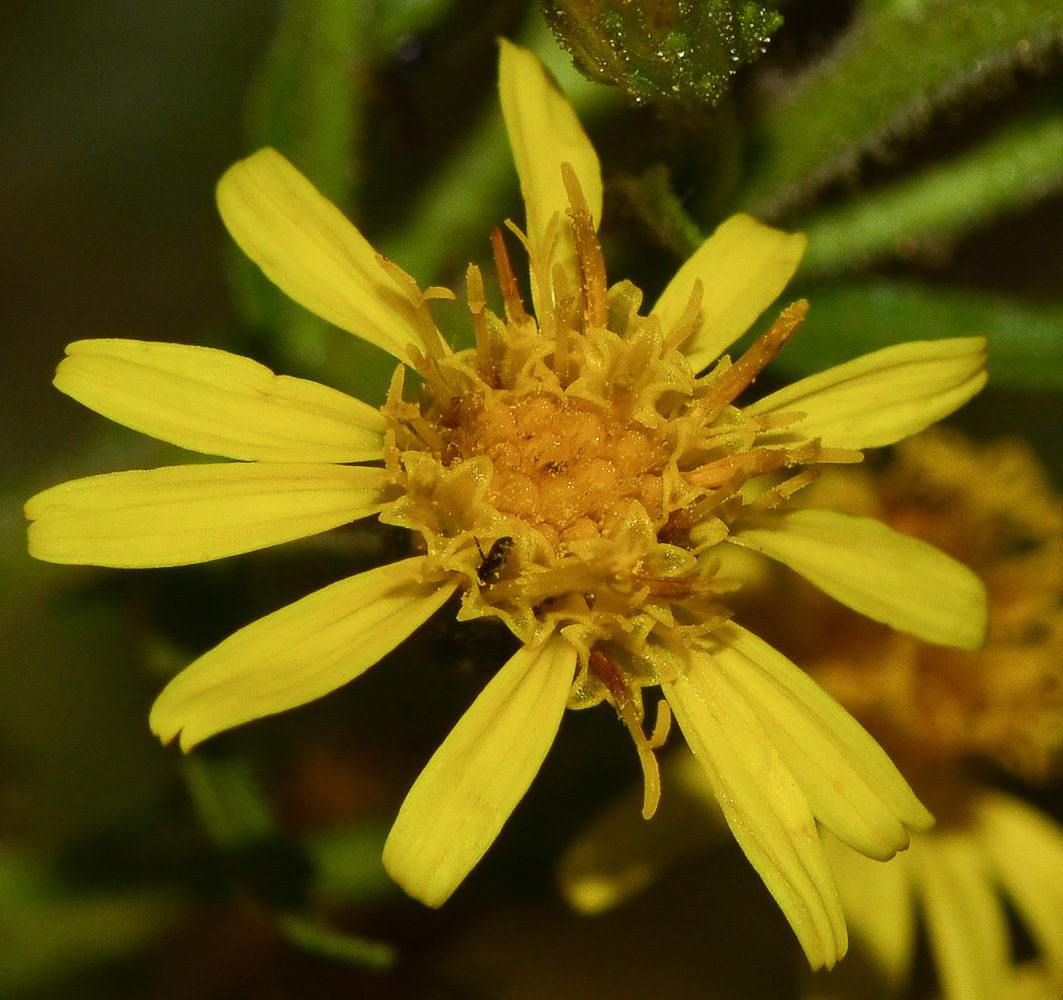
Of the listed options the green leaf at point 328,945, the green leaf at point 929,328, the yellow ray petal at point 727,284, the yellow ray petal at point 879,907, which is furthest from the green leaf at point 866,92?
the green leaf at point 328,945

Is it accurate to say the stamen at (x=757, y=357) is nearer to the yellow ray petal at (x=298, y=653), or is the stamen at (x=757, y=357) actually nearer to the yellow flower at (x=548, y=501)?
the yellow flower at (x=548, y=501)

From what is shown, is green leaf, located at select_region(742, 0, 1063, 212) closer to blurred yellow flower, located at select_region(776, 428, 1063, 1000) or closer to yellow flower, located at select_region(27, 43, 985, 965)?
yellow flower, located at select_region(27, 43, 985, 965)

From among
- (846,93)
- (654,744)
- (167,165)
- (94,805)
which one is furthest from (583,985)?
(167,165)

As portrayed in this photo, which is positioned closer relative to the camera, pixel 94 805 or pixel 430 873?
pixel 430 873

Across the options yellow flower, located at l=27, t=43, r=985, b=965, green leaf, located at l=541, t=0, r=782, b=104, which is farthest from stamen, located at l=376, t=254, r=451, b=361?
green leaf, located at l=541, t=0, r=782, b=104

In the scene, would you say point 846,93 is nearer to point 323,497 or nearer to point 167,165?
point 323,497

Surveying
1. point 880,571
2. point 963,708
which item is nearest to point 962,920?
point 963,708

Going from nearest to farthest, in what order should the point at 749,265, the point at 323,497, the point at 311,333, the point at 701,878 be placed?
1. the point at 323,497
2. the point at 749,265
3. the point at 311,333
4. the point at 701,878
